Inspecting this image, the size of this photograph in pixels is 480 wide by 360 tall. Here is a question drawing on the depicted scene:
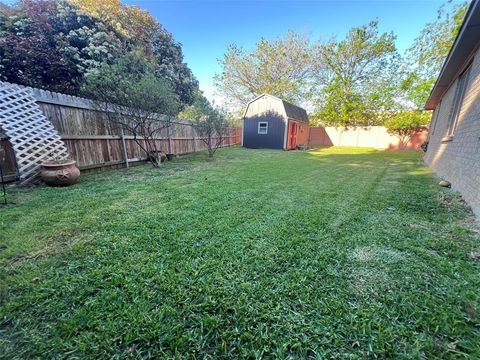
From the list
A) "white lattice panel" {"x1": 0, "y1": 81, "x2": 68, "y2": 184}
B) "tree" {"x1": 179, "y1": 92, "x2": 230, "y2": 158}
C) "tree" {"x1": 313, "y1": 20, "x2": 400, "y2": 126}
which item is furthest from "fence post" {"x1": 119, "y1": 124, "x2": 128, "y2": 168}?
"tree" {"x1": 313, "y1": 20, "x2": 400, "y2": 126}

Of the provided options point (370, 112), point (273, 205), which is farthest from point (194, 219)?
point (370, 112)

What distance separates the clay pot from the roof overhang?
7324 mm

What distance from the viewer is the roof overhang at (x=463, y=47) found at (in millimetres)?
3174

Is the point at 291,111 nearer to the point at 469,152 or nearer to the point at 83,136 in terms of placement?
the point at 469,152

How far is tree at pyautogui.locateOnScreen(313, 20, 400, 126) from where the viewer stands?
16516 mm

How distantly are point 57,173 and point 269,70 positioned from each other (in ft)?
65.1

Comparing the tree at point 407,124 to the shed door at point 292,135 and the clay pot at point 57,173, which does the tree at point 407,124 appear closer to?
the shed door at point 292,135

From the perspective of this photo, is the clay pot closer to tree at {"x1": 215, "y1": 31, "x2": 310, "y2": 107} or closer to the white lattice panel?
the white lattice panel

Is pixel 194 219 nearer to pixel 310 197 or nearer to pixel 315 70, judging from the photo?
pixel 310 197

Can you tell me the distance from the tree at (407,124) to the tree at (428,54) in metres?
1.31

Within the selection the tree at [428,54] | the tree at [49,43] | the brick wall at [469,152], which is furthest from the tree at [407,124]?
the tree at [49,43]

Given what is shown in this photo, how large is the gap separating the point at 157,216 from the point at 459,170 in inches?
206

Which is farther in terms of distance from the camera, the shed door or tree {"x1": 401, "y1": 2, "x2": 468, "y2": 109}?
the shed door

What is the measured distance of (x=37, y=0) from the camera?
861 centimetres
